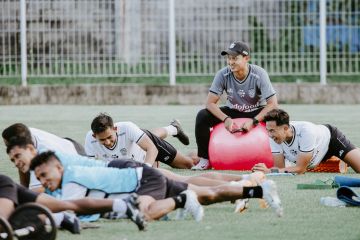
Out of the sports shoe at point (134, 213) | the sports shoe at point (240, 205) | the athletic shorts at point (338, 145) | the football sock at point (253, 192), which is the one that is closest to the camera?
the sports shoe at point (134, 213)

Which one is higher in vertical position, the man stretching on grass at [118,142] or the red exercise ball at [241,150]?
the man stretching on grass at [118,142]

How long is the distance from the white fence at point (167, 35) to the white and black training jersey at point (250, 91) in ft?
31.0

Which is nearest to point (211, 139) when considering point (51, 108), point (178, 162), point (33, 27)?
point (178, 162)

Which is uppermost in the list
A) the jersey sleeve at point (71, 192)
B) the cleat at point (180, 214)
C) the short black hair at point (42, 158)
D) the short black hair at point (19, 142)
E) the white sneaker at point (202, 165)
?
the short black hair at point (19, 142)

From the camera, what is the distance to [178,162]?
1326cm

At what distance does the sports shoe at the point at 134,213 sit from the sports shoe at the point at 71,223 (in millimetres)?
414

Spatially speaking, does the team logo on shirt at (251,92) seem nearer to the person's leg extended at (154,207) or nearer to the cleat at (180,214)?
the cleat at (180,214)

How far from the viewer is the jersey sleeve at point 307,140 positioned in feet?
39.1

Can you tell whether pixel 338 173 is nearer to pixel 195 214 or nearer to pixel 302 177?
pixel 302 177

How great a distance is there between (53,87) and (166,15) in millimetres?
2552

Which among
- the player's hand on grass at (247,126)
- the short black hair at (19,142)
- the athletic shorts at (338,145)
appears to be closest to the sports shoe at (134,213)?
the short black hair at (19,142)

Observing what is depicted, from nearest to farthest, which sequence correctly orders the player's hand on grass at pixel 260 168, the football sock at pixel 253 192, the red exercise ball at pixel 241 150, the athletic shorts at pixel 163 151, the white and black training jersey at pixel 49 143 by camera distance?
the football sock at pixel 253 192, the white and black training jersey at pixel 49 143, the player's hand on grass at pixel 260 168, the athletic shorts at pixel 163 151, the red exercise ball at pixel 241 150

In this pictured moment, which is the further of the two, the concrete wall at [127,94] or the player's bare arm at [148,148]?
the concrete wall at [127,94]

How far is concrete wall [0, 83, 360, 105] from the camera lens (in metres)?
23.1
